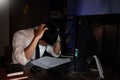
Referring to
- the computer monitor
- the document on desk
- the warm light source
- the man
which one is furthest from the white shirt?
the warm light source

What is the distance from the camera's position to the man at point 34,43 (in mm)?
1547

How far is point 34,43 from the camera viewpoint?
1.57m

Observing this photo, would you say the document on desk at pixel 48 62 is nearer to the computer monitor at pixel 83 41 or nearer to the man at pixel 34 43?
the man at pixel 34 43

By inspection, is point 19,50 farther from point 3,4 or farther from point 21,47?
point 3,4

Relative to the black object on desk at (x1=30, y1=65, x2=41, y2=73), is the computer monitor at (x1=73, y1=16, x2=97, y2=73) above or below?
above

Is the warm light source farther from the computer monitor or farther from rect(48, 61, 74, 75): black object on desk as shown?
the computer monitor

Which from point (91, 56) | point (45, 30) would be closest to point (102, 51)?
point (91, 56)

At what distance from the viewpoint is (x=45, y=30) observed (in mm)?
1576

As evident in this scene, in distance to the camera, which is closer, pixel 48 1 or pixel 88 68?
pixel 88 68

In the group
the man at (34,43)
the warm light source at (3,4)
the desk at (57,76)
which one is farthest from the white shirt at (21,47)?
the warm light source at (3,4)

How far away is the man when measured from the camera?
5.08 feet

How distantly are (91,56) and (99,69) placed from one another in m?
0.11

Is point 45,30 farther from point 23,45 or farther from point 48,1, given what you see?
point 48,1

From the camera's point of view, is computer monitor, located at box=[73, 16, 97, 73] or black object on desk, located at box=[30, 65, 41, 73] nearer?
computer monitor, located at box=[73, 16, 97, 73]
